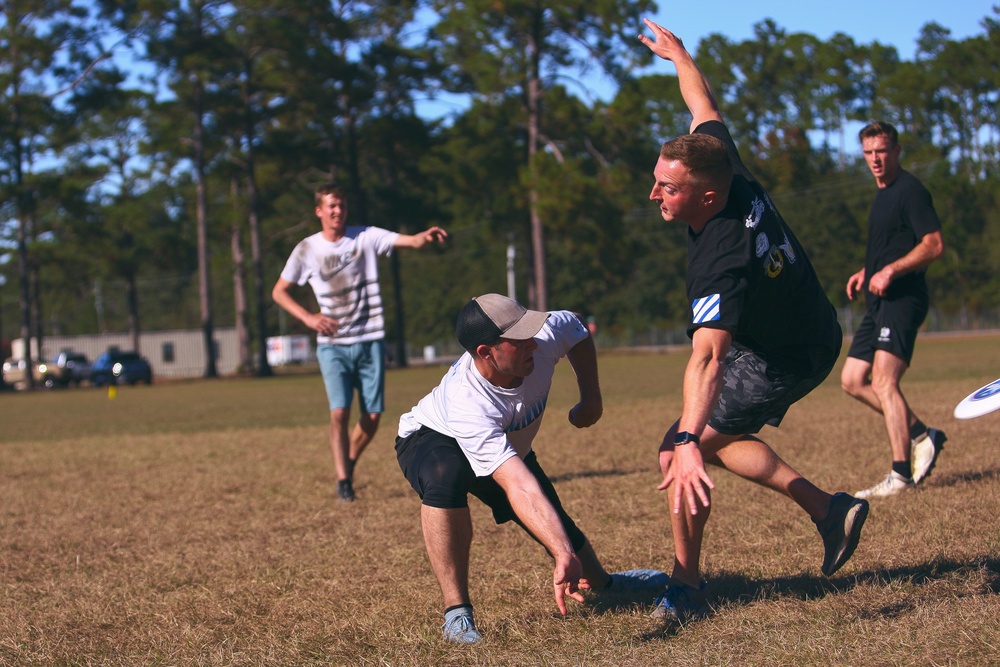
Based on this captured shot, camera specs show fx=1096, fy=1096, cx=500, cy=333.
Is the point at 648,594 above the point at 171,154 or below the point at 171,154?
below

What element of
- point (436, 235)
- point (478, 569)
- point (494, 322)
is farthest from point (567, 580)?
point (436, 235)

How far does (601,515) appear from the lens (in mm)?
6031

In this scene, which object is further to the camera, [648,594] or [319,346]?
[319,346]

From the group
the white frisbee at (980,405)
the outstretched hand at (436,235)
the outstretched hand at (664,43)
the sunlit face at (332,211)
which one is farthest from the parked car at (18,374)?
the white frisbee at (980,405)

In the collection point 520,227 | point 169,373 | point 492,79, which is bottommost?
point 169,373

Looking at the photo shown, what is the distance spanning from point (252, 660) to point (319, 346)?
4.00 metres

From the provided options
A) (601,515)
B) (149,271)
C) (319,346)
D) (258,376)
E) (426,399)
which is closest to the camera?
(426,399)

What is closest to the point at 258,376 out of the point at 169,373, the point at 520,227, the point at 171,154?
the point at 171,154

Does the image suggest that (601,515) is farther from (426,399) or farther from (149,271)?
(149,271)

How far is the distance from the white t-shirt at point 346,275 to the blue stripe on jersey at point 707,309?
13.8 ft

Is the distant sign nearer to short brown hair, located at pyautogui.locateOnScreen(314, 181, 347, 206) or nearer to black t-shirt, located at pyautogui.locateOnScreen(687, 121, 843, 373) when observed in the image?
short brown hair, located at pyautogui.locateOnScreen(314, 181, 347, 206)

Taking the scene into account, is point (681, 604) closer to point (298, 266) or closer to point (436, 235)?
point (436, 235)

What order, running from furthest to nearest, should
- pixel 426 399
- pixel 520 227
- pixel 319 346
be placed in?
1. pixel 520 227
2. pixel 319 346
3. pixel 426 399

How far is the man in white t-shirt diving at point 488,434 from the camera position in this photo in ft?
11.9
